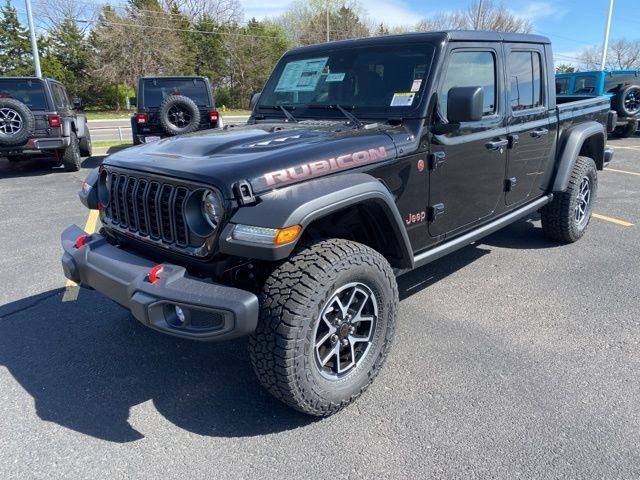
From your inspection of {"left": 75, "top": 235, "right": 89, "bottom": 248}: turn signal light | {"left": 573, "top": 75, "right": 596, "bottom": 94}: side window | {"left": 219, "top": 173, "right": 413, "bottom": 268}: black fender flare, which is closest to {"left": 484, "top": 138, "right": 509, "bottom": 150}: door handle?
{"left": 219, "top": 173, "right": 413, "bottom": 268}: black fender flare

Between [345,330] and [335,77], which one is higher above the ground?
[335,77]

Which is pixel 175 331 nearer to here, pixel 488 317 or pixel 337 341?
pixel 337 341

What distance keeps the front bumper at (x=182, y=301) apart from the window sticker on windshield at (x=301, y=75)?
196 cm

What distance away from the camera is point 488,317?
3580 millimetres

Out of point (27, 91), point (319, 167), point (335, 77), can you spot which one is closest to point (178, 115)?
point (27, 91)

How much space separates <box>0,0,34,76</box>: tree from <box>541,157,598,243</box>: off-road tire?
129 feet

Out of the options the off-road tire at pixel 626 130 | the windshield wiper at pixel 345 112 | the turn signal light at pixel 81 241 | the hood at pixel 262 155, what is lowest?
the off-road tire at pixel 626 130

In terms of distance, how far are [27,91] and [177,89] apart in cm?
294

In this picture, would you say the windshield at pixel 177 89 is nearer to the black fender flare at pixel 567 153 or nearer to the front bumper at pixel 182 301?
the black fender flare at pixel 567 153

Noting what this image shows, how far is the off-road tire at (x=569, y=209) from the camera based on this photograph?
477 centimetres

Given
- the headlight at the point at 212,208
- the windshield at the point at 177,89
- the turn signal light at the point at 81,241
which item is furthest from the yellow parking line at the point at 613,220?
the windshield at the point at 177,89

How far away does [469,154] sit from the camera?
340 cm

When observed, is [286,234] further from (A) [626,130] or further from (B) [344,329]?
(A) [626,130]

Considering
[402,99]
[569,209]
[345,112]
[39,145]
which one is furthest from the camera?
[39,145]
